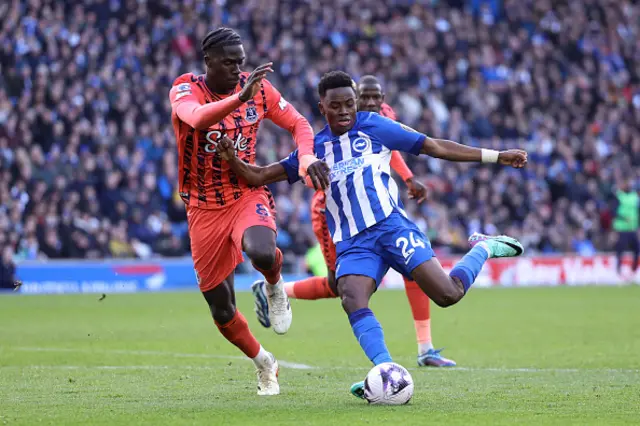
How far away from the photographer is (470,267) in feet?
26.7

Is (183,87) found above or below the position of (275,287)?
above

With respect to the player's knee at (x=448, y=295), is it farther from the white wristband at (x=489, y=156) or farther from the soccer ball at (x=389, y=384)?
the white wristband at (x=489, y=156)

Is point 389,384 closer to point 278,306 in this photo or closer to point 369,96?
point 278,306

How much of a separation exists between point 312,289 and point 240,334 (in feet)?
8.06

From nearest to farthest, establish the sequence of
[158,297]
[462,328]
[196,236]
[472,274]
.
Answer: [472,274] < [196,236] < [462,328] < [158,297]

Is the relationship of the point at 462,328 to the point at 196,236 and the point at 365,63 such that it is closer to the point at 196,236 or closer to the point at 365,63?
the point at 196,236

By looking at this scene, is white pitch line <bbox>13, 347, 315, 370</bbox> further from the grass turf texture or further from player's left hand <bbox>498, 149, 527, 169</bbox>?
player's left hand <bbox>498, 149, 527, 169</bbox>

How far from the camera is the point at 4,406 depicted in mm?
7336

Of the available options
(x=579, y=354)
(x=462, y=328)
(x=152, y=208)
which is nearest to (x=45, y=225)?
(x=152, y=208)

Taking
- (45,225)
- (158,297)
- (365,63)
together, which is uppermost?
(365,63)

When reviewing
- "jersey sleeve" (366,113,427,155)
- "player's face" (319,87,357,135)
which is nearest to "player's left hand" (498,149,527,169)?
"jersey sleeve" (366,113,427,155)

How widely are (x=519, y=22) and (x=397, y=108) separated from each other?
25.3 feet

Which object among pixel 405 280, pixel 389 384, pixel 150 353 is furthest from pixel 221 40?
pixel 150 353

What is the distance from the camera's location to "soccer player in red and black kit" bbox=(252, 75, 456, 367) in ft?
34.7
